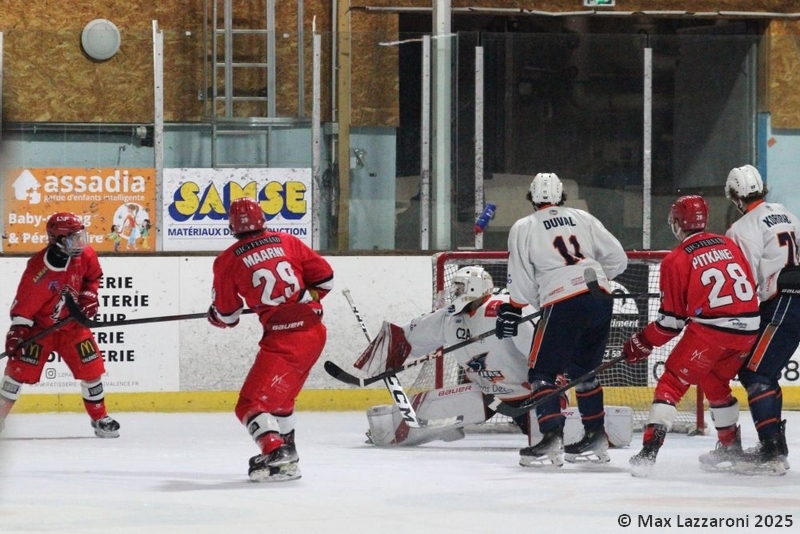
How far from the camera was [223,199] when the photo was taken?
8.84 meters

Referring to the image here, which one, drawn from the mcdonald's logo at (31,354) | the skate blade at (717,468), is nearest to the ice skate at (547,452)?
the skate blade at (717,468)

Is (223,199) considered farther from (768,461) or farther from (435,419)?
(768,461)

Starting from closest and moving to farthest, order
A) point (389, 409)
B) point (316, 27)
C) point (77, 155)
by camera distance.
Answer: point (389, 409), point (77, 155), point (316, 27)

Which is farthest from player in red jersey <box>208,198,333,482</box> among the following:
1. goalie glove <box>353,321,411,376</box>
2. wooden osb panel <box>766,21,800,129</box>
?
wooden osb panel <box>766,21,800,129</box>

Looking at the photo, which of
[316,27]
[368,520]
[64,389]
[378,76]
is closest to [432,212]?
[378,76]

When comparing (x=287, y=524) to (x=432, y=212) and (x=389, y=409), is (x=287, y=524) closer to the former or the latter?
(x=389, y=409)

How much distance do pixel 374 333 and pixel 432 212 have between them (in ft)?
3.19

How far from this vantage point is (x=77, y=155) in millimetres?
8789

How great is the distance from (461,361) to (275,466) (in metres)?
1.85

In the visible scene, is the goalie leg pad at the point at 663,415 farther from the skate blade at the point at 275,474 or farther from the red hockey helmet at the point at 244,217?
the red hockey helmet at the point at 244,217

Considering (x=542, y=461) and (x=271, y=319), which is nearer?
(x=271, y=319)

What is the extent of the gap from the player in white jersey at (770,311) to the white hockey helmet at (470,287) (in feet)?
4.59

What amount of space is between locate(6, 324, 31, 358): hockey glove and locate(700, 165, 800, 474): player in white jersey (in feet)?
11.5

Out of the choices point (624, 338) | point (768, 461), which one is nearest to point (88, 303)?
point (624, 338)
